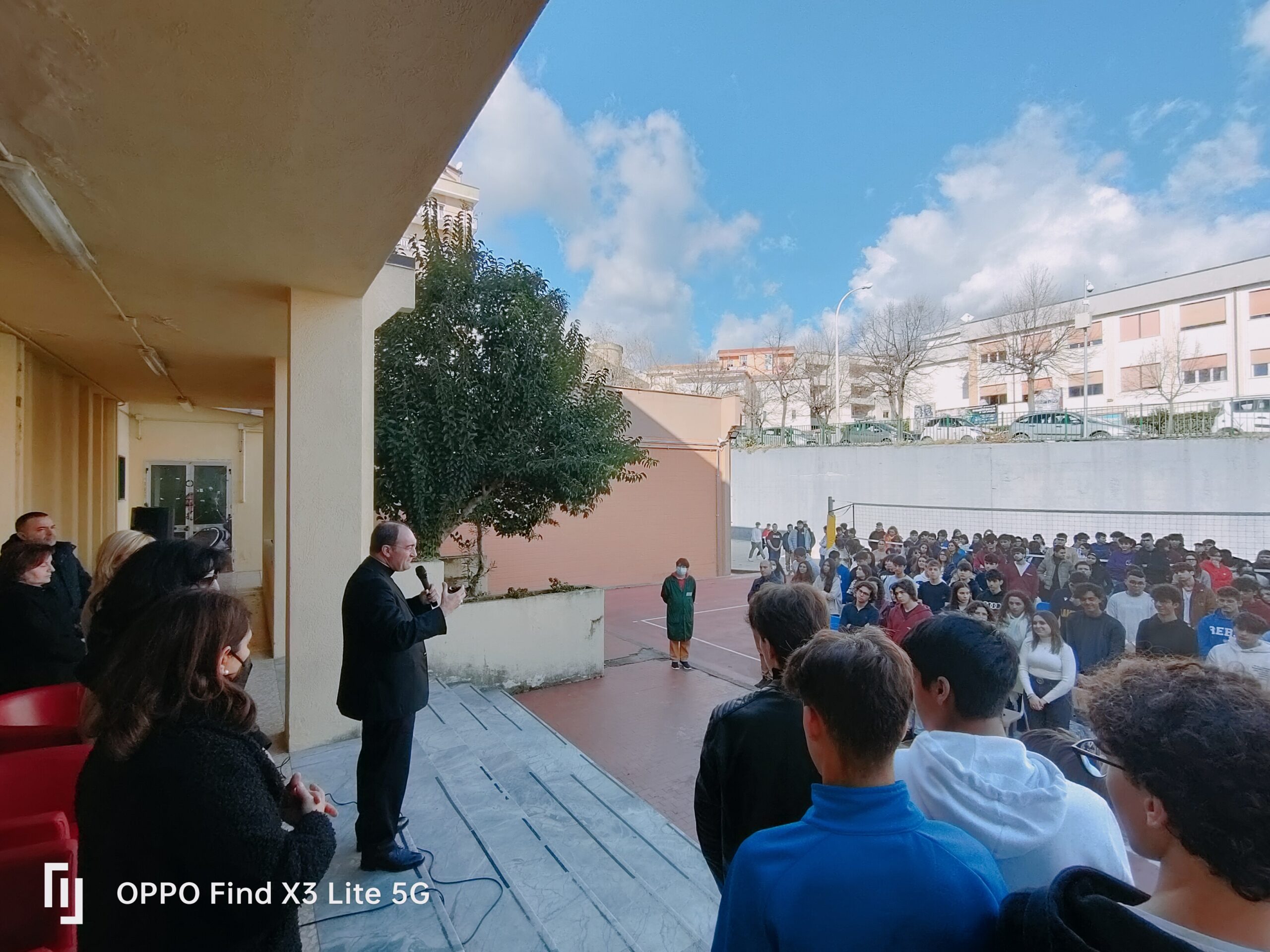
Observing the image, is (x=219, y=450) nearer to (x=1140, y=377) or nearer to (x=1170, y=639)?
(x=1170, y=639)

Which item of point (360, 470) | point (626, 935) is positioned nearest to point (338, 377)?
point (360, 470)

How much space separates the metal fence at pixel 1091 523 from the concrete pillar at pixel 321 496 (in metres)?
12.1

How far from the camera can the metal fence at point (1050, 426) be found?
49.9 ft

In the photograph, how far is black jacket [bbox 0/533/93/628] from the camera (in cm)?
352

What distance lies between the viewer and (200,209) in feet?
10.1

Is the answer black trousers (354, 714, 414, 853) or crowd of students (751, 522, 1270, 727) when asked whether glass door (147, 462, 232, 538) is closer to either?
crowd of students (751, 522, 1270, 727)

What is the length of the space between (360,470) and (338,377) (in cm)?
66

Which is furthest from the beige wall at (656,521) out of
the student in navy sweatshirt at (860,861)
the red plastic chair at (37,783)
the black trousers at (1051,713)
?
the student in navy sweatshirt at (860,861)

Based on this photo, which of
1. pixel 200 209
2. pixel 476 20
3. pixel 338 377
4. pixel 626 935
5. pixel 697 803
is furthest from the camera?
pixel 338 377

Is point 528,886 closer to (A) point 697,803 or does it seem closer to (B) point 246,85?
(A) point 697,803

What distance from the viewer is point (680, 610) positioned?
8.04 metres

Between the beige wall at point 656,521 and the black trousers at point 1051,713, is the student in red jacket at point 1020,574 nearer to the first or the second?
the black trousers at point 1051,713

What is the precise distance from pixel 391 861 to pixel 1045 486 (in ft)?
61.5

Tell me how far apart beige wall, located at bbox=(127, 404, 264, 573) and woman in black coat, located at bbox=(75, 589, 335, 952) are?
37.3 ft
